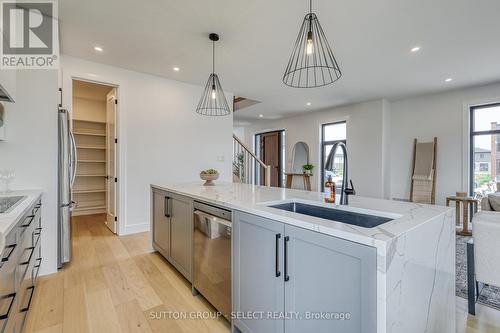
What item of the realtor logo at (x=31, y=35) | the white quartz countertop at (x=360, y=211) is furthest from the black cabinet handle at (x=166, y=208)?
the realtor logo at (x=31, y=35)

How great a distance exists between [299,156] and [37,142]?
6251 mm

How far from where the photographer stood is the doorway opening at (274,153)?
814 cm

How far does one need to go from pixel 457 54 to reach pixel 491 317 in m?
3.20

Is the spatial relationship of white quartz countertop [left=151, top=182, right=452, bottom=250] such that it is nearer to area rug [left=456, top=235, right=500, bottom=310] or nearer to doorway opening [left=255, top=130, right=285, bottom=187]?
area rug [left=456, top=235, right=500, bottom=310]

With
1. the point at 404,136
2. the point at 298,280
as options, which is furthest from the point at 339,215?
the point at 404,136

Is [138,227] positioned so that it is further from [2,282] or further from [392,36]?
[392,36]

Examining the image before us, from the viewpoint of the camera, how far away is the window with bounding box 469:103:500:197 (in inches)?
171

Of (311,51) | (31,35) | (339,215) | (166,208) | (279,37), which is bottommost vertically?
(166,208)

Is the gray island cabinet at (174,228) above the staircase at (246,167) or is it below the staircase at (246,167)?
below

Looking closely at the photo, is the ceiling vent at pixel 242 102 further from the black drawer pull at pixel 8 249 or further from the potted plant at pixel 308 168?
the black drawer pull at pixel 8 249

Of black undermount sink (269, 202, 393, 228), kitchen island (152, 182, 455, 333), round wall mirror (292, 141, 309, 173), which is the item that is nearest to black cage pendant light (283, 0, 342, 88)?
black undermount sink (269, 202, 393, 228)

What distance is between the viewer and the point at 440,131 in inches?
194

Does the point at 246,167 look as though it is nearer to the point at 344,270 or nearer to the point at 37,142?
the point at 37,142

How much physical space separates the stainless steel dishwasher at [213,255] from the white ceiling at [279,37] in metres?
2.02
